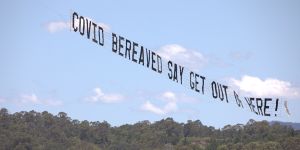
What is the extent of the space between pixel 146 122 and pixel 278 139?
29.1 m

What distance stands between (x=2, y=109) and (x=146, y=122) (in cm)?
2309

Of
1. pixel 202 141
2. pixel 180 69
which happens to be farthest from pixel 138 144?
pixel 180 69

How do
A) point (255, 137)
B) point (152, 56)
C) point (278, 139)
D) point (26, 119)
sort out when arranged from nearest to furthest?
point (152, 56) → point (278, 139) → point (255, 137) → point (26, 119)

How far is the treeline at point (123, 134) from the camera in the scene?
94.8 m

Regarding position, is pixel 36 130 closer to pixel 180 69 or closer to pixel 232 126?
pixel 232 126

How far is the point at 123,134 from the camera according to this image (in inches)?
4365

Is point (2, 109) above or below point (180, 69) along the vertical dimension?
above

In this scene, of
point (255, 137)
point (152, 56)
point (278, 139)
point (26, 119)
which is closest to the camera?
point (152, 56)

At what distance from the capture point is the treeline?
94.8m

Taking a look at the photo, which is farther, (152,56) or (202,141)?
(202,141)

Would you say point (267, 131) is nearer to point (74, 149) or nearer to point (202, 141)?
point (202, 141)

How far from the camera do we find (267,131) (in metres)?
102

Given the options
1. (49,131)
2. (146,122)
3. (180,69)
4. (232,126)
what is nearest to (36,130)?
(49,131)

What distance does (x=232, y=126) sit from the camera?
11081cm
